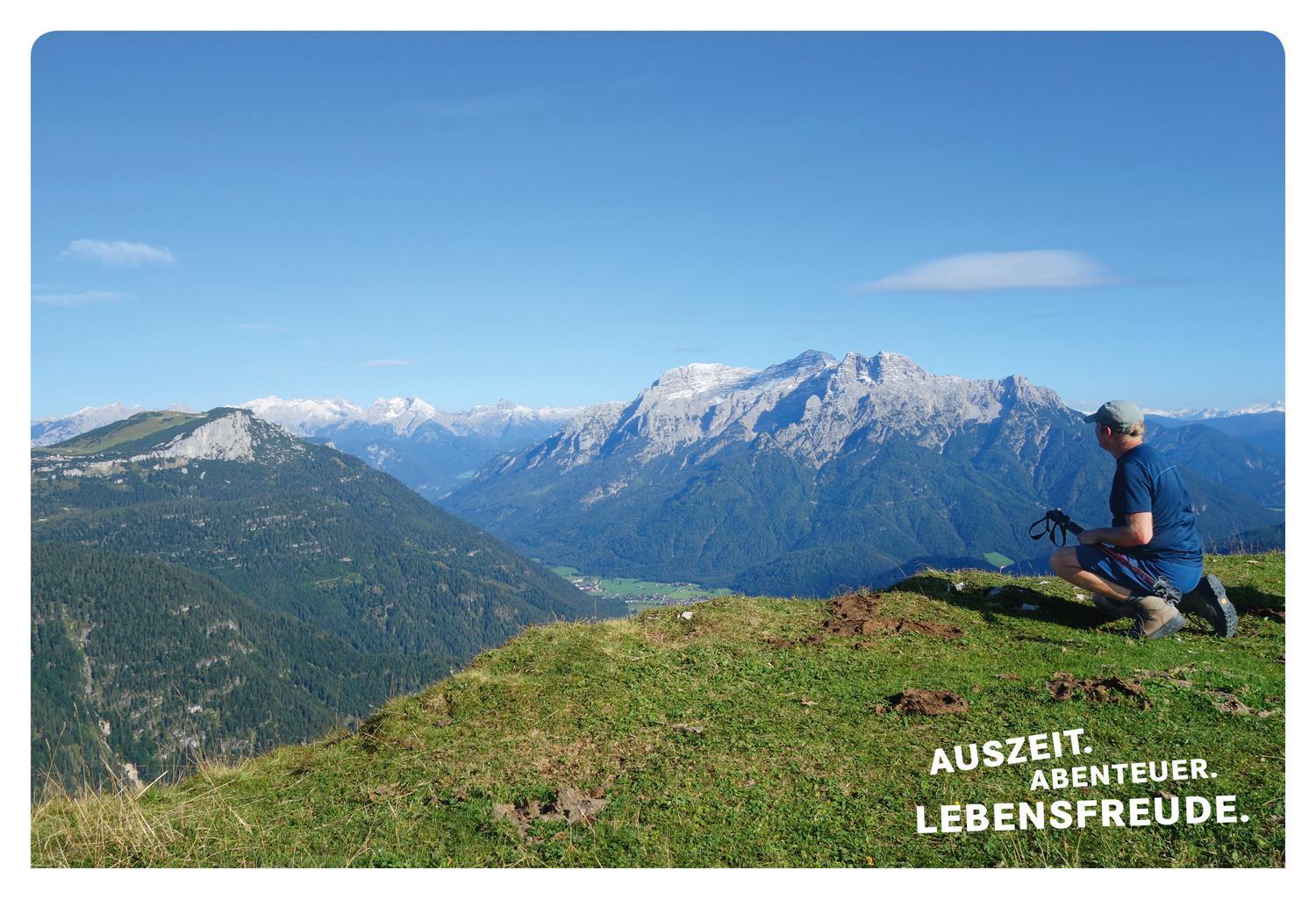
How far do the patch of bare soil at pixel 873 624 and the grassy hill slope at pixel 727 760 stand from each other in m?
0.20

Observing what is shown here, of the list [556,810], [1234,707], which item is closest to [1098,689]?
[1234,707]

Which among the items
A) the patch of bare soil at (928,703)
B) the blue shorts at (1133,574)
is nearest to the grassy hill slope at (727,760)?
the patch of bare soil at (928,703)

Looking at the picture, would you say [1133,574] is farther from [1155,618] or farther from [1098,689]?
[1098,689]

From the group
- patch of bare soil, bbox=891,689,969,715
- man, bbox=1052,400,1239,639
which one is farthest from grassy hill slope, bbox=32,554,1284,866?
man, bbox=1052,400,1239,639

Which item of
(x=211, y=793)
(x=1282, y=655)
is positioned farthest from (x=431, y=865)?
(x=1282, y=655)

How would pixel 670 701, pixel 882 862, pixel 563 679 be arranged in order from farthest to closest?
pixel 563 679 < pixel 670 701 < pixel 882 862

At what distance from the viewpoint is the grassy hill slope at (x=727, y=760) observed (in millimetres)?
7465

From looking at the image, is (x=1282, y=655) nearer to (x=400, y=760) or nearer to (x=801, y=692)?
(x=801, y=692)

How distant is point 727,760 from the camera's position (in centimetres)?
945

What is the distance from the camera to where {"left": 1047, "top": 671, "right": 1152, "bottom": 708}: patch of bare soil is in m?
10.5

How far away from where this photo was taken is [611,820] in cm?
802

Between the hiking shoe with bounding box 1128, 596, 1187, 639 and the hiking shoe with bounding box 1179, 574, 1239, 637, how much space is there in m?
0.70

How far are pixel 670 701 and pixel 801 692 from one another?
2.11 meters
